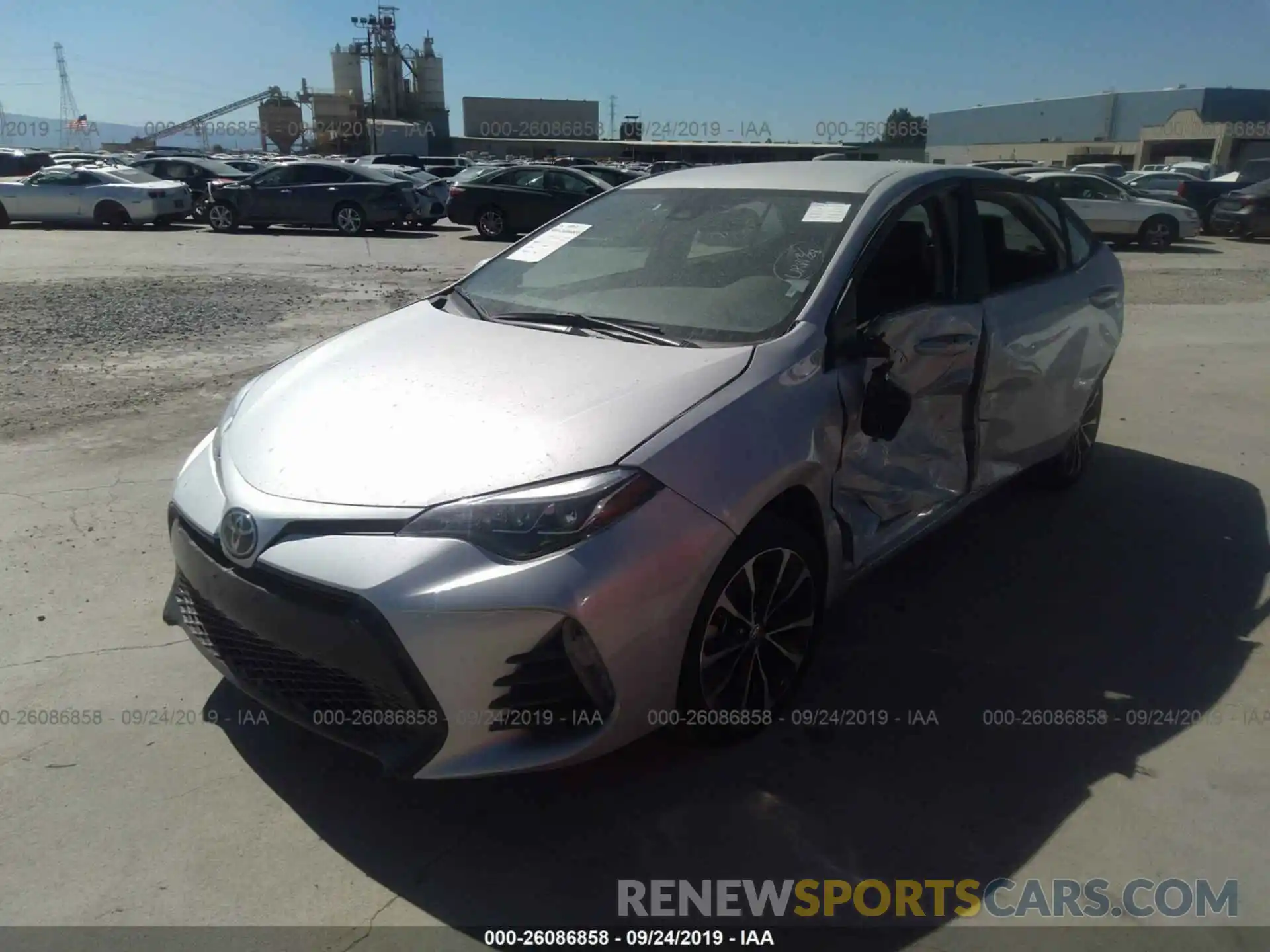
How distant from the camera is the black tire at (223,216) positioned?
19656 millimetres

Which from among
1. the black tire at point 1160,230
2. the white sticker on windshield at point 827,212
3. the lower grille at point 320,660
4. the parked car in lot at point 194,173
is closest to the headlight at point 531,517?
the lower grille at point 320,660

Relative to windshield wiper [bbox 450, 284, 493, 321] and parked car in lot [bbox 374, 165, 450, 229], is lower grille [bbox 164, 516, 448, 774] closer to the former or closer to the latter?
windshield wiper [bbox 450, 284, 493, 321]

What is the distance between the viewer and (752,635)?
2904 mm

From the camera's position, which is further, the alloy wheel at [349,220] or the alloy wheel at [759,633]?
the alloy wheel at [349,220]

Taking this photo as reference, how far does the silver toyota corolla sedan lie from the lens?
2375 millimetres

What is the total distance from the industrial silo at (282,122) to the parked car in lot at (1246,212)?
238 feet

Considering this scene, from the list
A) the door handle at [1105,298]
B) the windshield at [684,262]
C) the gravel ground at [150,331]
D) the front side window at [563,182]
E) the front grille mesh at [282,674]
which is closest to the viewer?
the front grille mesh at [282,674]

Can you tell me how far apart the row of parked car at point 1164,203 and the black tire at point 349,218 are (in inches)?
474

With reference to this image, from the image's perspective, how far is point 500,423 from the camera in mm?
2699

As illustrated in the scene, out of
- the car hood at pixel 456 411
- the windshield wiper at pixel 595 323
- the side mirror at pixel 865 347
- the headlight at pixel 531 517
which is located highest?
the windshield wiper at pixel 595 323

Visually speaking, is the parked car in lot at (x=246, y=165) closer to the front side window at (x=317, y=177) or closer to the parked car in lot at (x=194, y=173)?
the parked car in lot at (x=194, y=173)

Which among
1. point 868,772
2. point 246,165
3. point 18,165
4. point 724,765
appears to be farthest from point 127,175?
point 868,772

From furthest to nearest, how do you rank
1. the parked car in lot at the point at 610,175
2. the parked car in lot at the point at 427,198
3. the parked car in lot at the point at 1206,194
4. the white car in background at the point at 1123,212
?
the parked car in lot at the point at 1206,194 → the parked car in lot at the point at 610,175 → the parked car in lot at the point at 427,198 → the white car in background at the point at 1123,212

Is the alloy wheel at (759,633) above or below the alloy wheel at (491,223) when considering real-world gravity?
below
